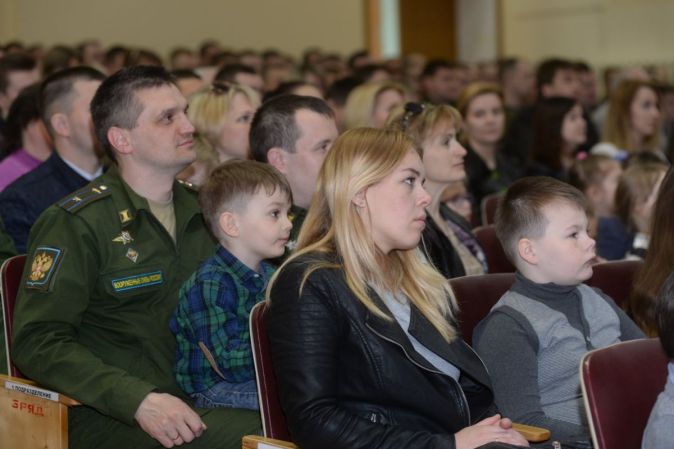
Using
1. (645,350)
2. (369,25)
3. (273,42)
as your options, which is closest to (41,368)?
(645,350)

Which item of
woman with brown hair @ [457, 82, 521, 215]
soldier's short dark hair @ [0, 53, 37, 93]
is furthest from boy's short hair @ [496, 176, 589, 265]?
soldier's short dark hair @ [0, 53, 37, 93]

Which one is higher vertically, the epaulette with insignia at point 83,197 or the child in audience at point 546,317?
the epaulette with insignia at point 83,197

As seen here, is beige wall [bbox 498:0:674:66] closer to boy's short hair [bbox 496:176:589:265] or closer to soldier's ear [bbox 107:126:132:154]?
boy's short hair [bbox 496:176:589:265]

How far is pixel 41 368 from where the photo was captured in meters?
2.91

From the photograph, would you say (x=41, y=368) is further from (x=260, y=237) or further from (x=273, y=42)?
(x=273, y=42)

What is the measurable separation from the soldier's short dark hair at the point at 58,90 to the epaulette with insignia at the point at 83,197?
1.09 m

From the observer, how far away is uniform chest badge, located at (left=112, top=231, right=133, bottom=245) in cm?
313

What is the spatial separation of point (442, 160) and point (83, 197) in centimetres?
150

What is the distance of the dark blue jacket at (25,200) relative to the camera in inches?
149

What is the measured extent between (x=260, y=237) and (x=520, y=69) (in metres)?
7.96

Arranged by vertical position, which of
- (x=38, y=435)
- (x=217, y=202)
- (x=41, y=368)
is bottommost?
(x=38, y=435)

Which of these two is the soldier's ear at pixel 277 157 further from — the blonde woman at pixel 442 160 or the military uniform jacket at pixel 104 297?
the military uniform jacket at pixel 104 297

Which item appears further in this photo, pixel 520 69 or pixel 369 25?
pixel 369 25

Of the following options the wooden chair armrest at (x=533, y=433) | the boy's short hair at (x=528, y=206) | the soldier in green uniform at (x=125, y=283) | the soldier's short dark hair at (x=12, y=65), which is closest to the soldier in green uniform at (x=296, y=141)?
the soldier in green uniform at (x=125, y=283)
